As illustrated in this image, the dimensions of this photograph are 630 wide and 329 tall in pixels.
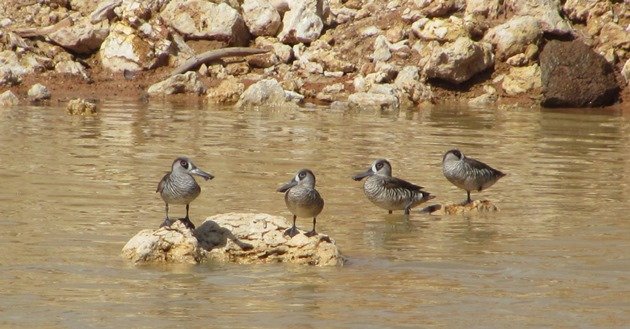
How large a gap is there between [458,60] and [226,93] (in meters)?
4.75

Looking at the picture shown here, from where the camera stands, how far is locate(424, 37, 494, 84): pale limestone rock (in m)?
26.4

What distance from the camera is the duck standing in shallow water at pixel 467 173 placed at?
14.7m

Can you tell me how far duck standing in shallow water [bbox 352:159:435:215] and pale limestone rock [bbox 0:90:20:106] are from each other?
38.4 feet

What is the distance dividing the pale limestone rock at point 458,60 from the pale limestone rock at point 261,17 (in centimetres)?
372

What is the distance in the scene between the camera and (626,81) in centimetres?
2728

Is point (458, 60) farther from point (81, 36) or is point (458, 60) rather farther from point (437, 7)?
point (81, 36)

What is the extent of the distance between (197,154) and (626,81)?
12155 mm

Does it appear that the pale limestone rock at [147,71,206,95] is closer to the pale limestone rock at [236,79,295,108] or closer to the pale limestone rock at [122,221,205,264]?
the pale limestone rock at [236,79,295,108]

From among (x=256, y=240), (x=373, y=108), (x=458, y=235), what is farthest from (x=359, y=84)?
(x=256, y=240)

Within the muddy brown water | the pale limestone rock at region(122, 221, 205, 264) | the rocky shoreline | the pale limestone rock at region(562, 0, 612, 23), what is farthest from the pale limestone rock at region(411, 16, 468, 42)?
the pale limestone rock at region(122, 221, 205, 264)

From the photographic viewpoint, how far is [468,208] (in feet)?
46.8

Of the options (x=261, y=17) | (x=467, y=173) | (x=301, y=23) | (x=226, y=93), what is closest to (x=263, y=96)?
(x=226, y=93)

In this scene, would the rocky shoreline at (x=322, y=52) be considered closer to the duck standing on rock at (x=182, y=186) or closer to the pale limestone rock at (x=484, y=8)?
the pale limestone rock at (x=484, y=8)

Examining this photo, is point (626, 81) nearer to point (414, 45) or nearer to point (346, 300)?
point (414, 45)
